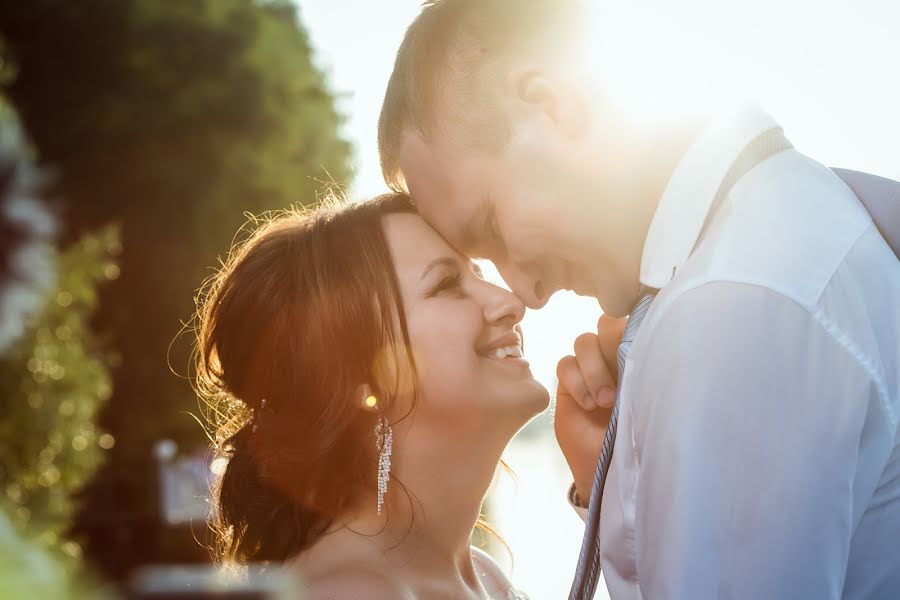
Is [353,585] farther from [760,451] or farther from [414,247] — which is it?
[760,451]

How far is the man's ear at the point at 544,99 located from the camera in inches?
107

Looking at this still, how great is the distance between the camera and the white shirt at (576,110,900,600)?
1.85 m

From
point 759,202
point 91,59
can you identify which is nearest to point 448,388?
point 759,202

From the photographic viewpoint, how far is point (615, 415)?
7.86 ft

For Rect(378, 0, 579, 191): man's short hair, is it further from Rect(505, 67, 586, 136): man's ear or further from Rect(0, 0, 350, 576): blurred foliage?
Rect(0, 0, 350, 576): blurred foliage

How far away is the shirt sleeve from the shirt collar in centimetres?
45

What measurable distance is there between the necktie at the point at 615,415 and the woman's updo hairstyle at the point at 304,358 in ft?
3.91

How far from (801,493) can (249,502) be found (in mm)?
2564

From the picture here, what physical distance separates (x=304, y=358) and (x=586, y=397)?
3.52 feet

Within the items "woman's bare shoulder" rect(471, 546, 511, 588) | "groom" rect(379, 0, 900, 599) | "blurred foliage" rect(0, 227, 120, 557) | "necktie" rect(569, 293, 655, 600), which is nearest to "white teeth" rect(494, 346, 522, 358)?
"groom" rect(379, 0, 900, 599)

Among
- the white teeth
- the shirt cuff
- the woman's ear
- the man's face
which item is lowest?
the shirt cuff

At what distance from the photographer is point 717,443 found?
6.12ft

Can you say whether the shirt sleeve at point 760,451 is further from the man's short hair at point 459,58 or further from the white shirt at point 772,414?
the man's short hair at point 459,58

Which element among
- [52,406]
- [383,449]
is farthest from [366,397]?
[52,406]
